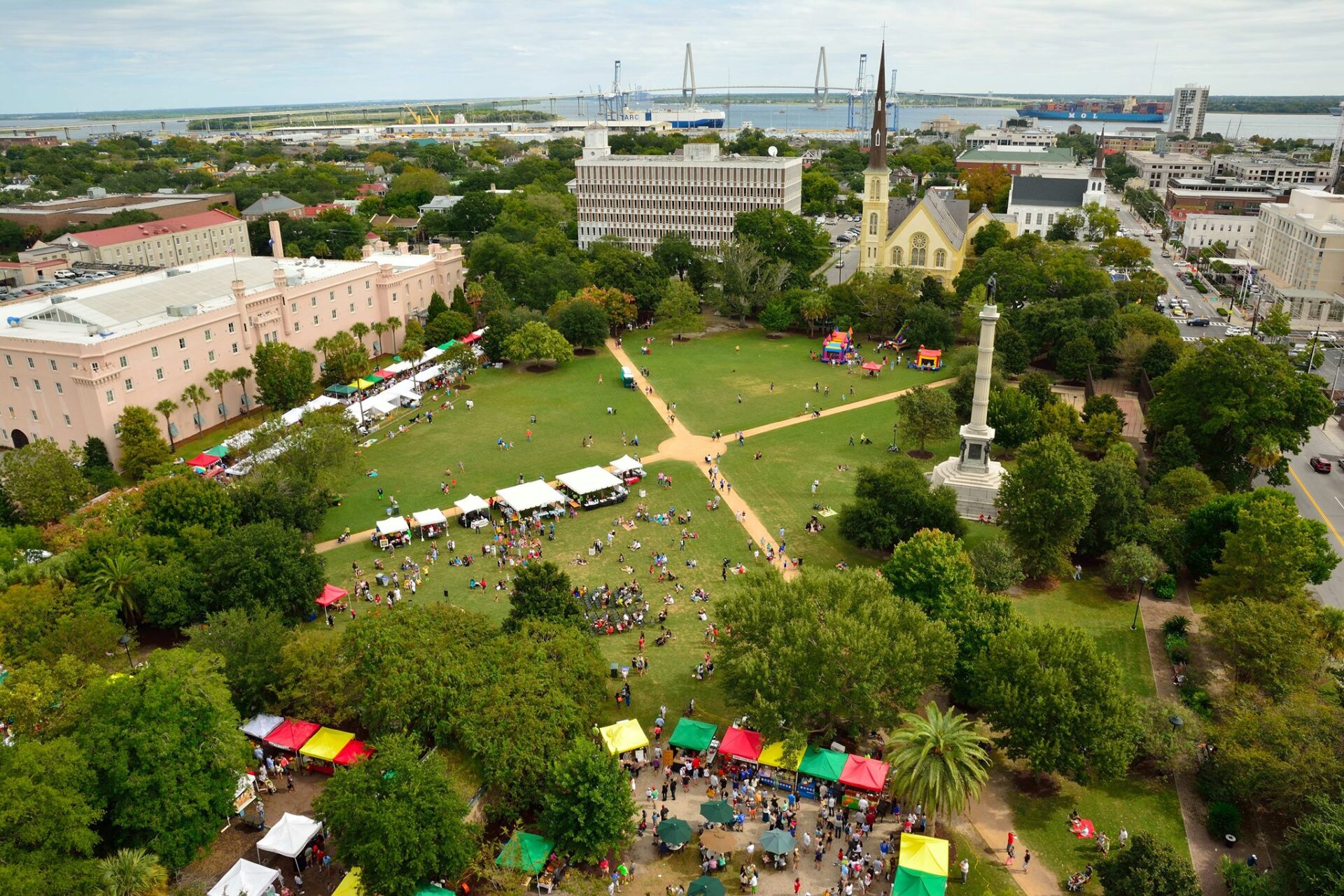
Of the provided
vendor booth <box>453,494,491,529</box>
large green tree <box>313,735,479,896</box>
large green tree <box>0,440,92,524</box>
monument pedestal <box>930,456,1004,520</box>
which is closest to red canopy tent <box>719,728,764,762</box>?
large green tree <box>313,735,479,896</box>

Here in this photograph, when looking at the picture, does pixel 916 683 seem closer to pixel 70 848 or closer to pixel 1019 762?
pixel 1019 762

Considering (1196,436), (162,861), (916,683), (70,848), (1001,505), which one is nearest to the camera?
(70,848)

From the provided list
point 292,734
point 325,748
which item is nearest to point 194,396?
point 292,734

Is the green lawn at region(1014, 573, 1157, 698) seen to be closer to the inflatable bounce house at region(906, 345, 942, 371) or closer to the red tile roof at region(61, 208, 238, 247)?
the inflatable bounce house at region(906, 345, 942, 371)

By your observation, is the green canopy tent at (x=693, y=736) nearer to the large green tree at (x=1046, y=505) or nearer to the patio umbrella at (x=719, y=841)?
the patio umbrella at (x=719, y=841)

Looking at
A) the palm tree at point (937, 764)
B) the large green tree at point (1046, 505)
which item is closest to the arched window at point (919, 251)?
the large green tree at point (1046, 505)

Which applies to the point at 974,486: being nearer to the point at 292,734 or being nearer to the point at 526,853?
the point at 526,853

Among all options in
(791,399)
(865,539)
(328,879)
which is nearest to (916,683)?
(865,539)
